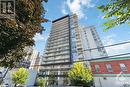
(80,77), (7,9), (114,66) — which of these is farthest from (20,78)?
(7,9)

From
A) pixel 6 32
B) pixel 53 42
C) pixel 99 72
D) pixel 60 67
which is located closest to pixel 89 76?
pixel 99 72

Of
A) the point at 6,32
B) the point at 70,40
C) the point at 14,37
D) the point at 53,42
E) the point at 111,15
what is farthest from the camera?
the point at 53,42

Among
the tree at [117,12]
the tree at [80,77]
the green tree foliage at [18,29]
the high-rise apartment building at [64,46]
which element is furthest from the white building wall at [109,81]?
the high-rise apartment building at [64,46]

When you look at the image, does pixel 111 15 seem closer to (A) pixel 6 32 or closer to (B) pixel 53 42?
(A) pixel 6 32

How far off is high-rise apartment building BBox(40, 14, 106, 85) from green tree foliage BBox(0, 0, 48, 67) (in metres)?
42.8

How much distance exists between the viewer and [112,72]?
889 inches

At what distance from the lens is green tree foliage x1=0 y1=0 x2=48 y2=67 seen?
686 centimetres

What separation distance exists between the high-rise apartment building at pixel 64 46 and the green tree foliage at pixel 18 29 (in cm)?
4282

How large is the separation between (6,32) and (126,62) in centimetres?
2031

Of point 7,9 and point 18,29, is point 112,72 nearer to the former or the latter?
point 18,29

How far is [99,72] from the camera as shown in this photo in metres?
23.8

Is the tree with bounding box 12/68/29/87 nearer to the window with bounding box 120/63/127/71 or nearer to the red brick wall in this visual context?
the red brick wall

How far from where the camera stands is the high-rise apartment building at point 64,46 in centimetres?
5498

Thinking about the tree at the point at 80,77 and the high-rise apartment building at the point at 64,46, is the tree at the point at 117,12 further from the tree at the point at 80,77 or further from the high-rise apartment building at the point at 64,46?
the high-rise apartment building at the point at 64,46
